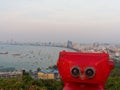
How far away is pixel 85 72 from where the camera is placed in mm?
1123

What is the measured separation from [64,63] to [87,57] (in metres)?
0.09

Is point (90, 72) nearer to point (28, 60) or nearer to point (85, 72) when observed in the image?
point (85, 72)

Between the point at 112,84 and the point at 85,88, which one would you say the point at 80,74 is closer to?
the point at 85,88

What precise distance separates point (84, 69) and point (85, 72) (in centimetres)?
1

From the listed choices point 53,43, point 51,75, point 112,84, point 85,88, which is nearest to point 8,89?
point 112,84

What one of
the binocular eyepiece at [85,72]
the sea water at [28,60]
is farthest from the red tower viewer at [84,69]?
the sea water at [28,60]

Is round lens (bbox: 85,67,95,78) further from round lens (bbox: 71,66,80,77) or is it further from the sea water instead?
the sea water

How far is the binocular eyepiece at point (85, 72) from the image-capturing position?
112cm

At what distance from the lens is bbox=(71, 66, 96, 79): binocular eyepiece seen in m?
1.12

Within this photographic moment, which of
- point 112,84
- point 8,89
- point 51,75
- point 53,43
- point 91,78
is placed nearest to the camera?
point 91,78

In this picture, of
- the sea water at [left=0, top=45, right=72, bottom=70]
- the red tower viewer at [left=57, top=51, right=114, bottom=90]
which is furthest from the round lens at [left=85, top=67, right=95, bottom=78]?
the sea water at [left=0, top=45, right=72, bottom=70]

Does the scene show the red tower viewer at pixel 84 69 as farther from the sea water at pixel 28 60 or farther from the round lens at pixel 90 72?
the sea water at pixel 28 60

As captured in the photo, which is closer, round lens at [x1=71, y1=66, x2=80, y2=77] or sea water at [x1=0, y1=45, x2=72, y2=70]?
round lens at [x1=71, y1=66, x2=80, y2=77]

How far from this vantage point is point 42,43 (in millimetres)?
116750
